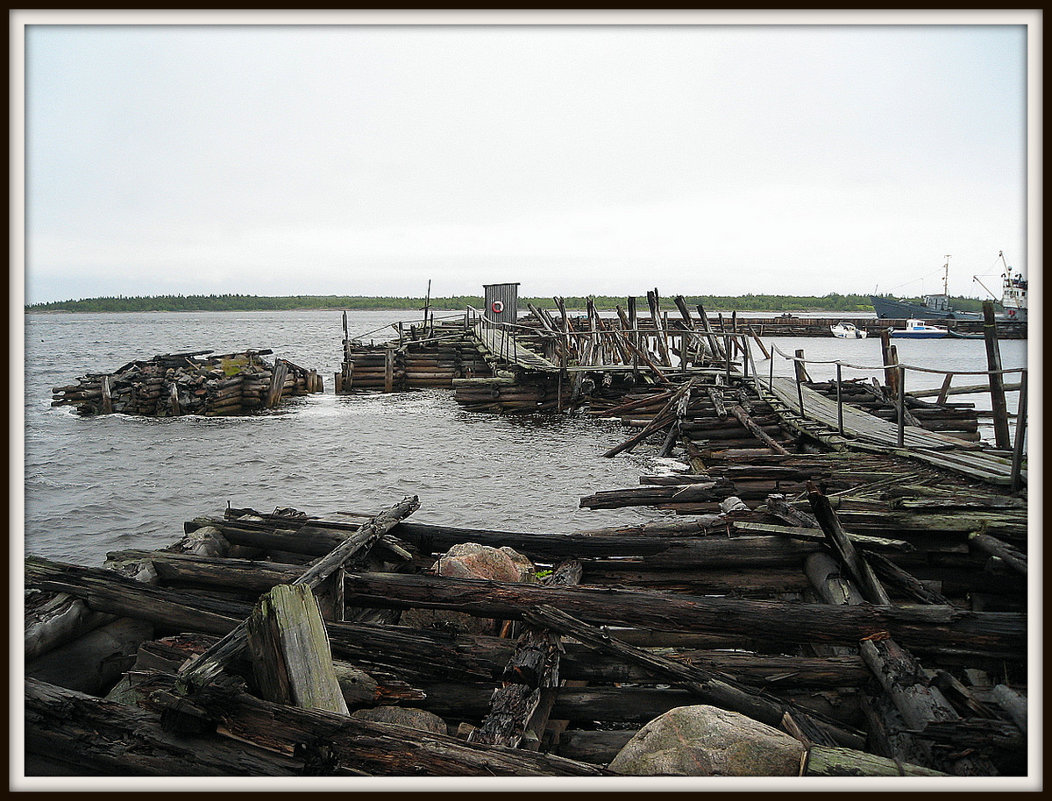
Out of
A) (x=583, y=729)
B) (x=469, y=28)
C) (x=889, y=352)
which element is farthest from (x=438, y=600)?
(x=889, y=352)

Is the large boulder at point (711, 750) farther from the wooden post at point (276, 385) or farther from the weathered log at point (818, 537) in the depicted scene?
the wooden post at point (276, 385)

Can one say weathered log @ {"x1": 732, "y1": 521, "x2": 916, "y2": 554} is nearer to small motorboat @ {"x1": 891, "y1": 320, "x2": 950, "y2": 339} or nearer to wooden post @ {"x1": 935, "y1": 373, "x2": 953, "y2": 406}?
wooden post @ {"x1": 935, "y1": 373, "x2": 953, "y2": 406}

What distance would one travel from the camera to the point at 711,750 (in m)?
3.22

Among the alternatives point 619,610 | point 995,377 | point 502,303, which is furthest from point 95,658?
point 502,303

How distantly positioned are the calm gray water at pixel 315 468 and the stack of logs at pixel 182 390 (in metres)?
0.91

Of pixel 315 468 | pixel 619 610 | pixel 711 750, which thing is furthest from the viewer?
pixel 315 468

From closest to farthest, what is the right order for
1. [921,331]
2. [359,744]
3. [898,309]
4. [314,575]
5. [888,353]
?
[359,744] → [314,575] → [888,353] → [921,331] → [898,309]

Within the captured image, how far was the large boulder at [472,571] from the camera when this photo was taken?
537cm

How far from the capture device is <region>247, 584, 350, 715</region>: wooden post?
3459 millimetres

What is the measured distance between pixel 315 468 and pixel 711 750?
14.4 metres

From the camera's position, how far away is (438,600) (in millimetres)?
5094

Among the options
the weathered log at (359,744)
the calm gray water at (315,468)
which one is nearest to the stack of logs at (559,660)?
the weathered log at (359,744)

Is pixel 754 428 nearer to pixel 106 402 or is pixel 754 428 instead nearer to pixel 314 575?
pixel 314 575

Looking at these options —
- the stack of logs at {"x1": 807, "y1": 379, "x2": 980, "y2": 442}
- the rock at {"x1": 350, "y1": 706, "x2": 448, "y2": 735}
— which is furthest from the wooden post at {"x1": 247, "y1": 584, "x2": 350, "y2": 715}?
the stack of logs at {"x1": 807, "y1": 379, "x2": 980, "y2": 442}
